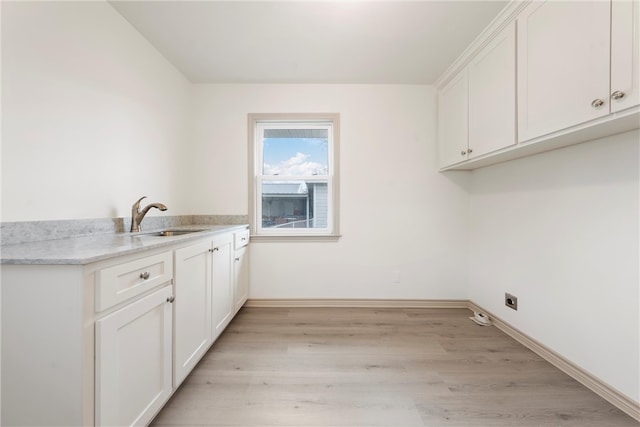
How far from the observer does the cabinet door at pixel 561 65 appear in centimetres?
114

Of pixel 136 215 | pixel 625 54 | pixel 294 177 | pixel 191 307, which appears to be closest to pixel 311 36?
pixel 294 177

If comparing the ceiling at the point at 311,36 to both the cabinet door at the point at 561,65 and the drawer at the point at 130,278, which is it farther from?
the drawer at the point at 130,278

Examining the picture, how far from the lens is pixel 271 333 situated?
2.09 m

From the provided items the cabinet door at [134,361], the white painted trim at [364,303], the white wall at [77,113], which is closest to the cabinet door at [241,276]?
the white painted trim at [364,303]

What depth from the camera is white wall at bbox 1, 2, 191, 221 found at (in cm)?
115

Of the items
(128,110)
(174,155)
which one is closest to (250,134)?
(174,155)

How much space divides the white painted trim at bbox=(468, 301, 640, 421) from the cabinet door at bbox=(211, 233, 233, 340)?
2354 millimetres

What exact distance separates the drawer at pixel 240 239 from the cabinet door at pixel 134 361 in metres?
0.98

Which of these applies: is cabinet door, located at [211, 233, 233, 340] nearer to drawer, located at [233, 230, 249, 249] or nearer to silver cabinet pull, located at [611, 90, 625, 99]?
drawer, located at [233, 230, 249, 249]

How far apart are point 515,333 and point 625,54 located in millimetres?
1936

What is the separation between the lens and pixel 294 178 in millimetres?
2717

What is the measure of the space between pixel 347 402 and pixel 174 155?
244cm

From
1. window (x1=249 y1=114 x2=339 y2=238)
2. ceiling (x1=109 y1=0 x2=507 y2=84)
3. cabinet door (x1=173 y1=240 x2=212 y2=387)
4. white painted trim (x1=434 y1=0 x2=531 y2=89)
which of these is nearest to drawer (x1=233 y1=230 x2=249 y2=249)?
window (x1=249 y1=114 x2=339 y2=238)

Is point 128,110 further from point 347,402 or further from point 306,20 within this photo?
point 347,402
